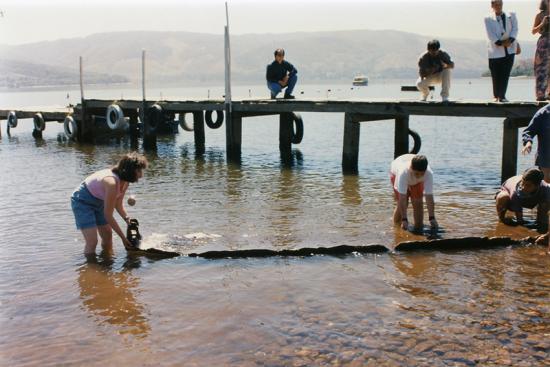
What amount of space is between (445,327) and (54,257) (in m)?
5.40

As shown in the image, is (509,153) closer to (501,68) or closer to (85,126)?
(501,68)

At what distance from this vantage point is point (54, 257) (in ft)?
28.7

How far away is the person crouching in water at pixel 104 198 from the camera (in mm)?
7516

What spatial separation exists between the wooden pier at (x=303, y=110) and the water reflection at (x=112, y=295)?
8292 millimetres

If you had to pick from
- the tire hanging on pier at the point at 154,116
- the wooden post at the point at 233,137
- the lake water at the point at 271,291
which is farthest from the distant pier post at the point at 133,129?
the lake water at the point at 271,291

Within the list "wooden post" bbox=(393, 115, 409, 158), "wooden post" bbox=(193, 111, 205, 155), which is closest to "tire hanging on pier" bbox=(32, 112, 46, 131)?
"wooden post" bbox=(193, 111, 205, 155)

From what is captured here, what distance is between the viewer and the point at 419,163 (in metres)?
8.42

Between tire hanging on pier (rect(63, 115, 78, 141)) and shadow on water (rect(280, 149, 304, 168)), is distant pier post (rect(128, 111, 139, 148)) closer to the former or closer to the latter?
tire hanging on pier (rect(63, 115, 78, 141))

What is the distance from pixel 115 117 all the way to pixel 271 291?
1791cm

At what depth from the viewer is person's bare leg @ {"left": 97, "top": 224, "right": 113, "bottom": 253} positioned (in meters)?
8.20

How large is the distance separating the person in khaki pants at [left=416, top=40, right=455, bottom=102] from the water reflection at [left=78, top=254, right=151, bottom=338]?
8.65 meters

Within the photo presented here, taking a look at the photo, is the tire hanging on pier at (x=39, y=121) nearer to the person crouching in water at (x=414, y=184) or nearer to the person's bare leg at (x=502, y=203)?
the person crouching in water at (x=414, y=184)

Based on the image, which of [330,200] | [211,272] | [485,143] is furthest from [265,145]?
[211,272]

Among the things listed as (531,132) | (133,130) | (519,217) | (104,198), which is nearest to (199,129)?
(133,130)
